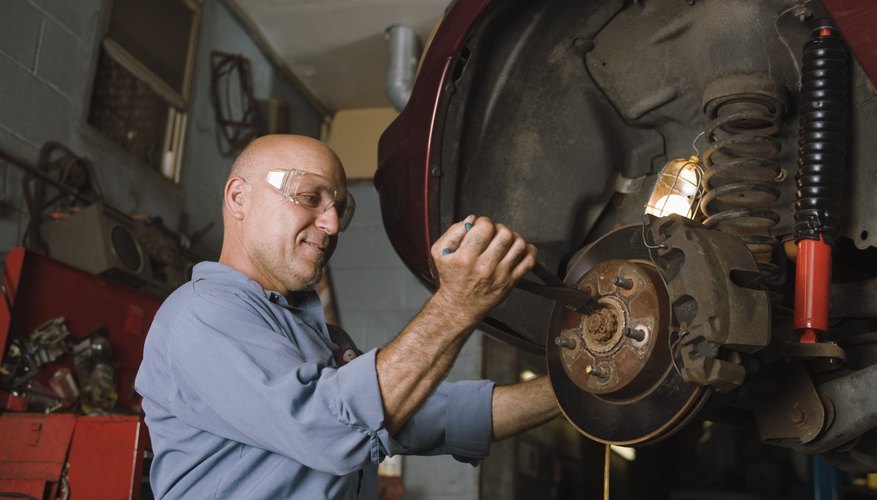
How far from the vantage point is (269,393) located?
1.02 meters

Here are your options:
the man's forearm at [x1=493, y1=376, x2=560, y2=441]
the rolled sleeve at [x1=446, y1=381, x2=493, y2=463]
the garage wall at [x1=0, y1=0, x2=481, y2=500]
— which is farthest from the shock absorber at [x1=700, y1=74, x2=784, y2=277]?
the garage wall at [x1=0, y1=0, x2=481, y2=500]

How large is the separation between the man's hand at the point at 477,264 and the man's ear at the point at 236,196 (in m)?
0.54

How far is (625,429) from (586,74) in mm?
749

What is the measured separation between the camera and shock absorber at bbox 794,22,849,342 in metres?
1.19

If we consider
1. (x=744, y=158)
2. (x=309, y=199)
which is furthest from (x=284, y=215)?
(x=744, y=158)

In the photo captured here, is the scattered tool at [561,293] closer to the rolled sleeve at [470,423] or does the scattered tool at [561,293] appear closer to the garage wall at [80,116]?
the rolled sleeve at [470,423]

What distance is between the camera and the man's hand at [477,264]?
3.26ft

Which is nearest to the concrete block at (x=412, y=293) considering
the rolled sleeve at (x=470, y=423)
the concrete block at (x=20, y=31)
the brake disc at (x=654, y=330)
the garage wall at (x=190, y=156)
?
the garage wall at (x=190, y=156)

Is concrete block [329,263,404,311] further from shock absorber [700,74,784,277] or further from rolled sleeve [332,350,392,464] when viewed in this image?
rolled sleeve [332,350,392,464]

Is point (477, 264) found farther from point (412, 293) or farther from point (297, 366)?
point (412, 293)

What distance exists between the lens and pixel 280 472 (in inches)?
43.7

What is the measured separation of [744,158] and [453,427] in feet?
2.15

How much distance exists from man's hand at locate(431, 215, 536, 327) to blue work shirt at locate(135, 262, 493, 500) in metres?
0.13

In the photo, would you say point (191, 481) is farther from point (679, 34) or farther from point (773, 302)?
point (679, 34)
